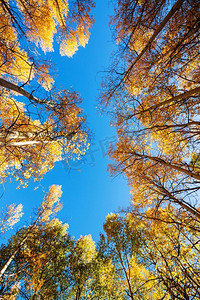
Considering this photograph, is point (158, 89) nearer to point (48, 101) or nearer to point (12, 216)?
point (48, 101)

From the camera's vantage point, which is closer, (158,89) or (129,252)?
(158,89)

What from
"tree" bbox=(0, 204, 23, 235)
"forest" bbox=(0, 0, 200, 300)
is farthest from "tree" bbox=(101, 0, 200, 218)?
"tree" bbox=(0, 204, 23, 235)

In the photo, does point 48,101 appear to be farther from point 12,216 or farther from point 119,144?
point 12,216

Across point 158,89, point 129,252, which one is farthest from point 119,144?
point 129,252

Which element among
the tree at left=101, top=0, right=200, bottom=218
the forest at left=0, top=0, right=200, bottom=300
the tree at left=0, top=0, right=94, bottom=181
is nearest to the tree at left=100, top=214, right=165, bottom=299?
the forest at left=0, top=0, right=200, bottom=300

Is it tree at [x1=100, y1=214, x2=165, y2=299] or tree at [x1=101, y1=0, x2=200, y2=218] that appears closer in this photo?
tree at [x1=101, y1=0, x2=200, y2=218]

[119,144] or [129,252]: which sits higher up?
[119,144]

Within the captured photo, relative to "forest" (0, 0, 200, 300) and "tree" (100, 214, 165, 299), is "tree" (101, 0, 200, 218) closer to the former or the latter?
"forest" (0, 0, 200, 300)

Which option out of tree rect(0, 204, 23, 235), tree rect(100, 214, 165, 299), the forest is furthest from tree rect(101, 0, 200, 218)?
tree rect(0, 204, 23, 235)

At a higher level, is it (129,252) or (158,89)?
(158,89)

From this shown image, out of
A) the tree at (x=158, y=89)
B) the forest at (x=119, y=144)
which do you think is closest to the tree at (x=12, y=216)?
the forest at (x=119, y=144)

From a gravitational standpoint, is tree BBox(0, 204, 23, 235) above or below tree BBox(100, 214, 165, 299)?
above

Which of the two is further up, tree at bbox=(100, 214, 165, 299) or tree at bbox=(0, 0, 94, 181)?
tree at bbox=(0, 0, 94, 181)

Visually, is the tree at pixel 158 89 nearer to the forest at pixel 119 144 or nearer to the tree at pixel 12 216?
the forest at pixel 119 144
